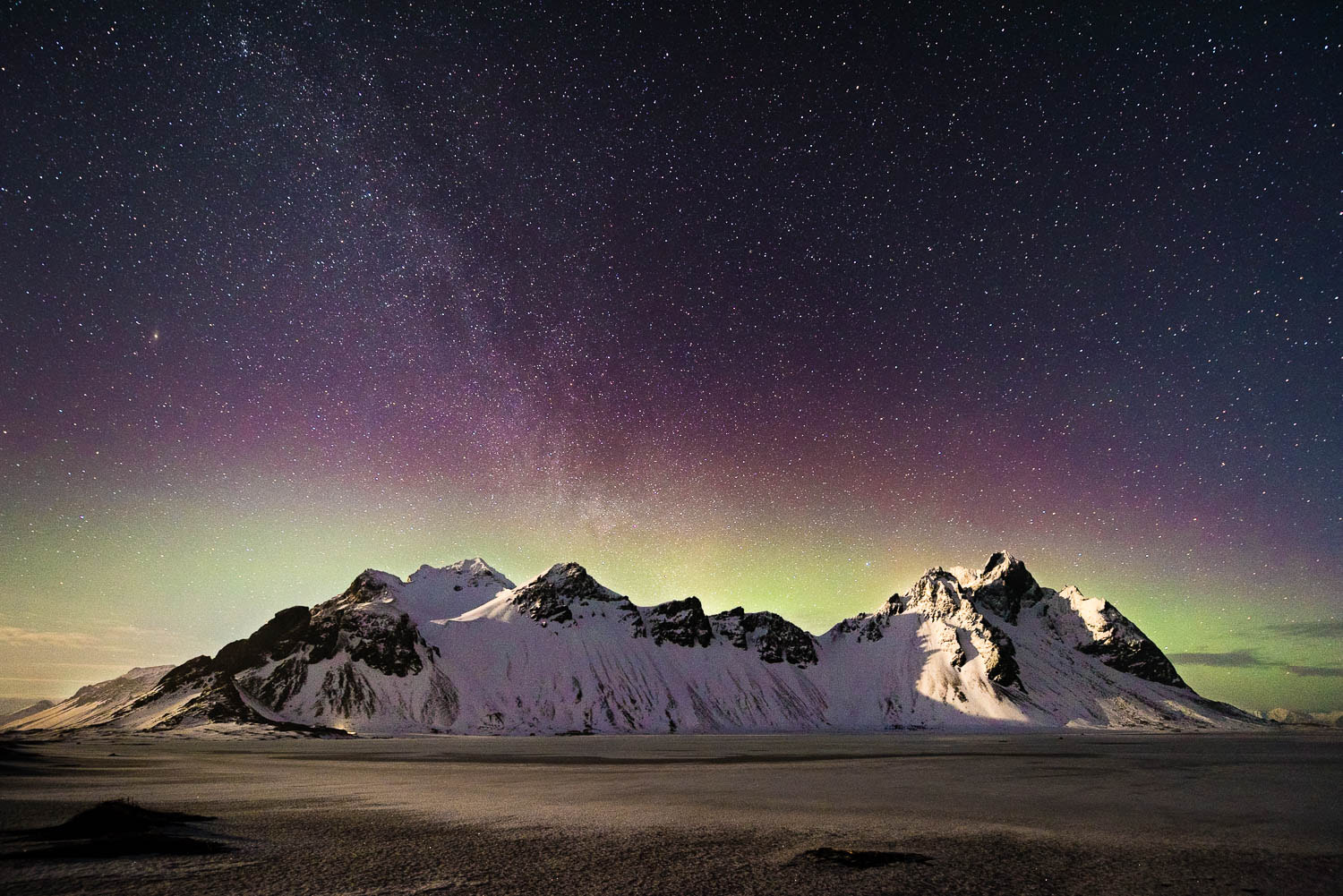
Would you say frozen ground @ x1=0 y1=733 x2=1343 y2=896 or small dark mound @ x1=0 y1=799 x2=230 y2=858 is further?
small dark mound @ x1=0 y1=799 x2=230 y2=858

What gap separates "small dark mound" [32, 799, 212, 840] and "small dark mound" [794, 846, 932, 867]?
17293 millimetres

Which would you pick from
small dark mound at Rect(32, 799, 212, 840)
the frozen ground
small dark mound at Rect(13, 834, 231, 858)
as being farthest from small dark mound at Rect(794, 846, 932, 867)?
small dark mound at Rect(32, 799, 212, 840)

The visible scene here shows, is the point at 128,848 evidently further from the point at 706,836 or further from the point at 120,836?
the point at 706,836

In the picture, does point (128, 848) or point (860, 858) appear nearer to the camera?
point (860, 858)

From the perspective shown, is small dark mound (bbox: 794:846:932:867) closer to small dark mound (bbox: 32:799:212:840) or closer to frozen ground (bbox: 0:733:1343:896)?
frozen ground (bbox: 0:733:1343:896)

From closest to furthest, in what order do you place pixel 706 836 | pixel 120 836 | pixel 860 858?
pixel 860 858
pixel 120 836
pixel 706 836

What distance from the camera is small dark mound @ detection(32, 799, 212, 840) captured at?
1762 cm

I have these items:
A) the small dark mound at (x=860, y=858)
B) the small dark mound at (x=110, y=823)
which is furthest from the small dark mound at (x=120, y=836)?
the small dark mound at (x=860, y=858)

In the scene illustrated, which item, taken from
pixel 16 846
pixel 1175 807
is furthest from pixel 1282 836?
pixel 16 846

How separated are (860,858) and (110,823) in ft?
65.6

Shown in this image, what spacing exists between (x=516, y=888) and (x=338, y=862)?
5200 millimetres

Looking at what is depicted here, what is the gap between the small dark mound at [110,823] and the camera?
17.6 m

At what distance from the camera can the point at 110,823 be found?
60.0 feet

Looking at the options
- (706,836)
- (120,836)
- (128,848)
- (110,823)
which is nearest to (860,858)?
(706,836)
